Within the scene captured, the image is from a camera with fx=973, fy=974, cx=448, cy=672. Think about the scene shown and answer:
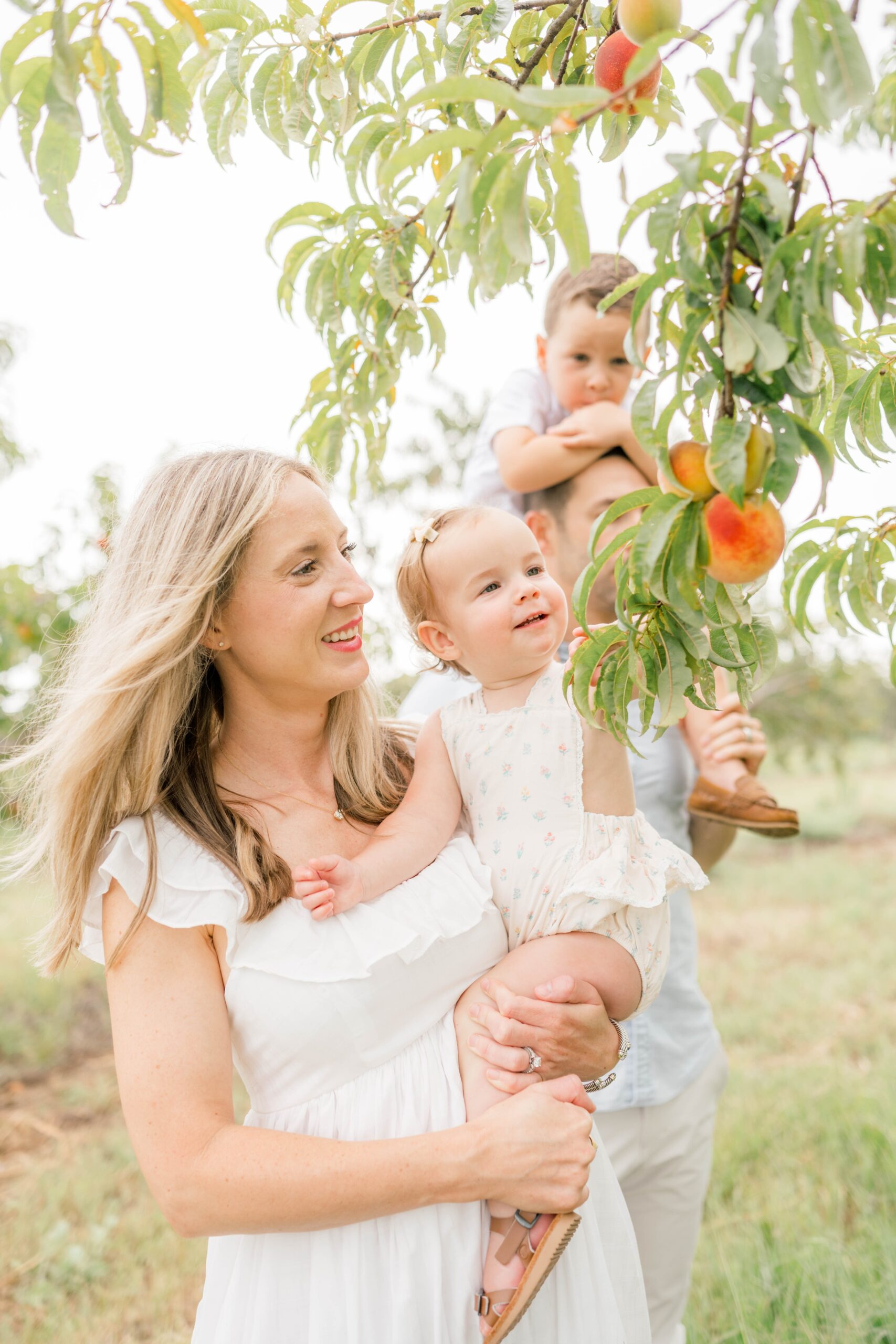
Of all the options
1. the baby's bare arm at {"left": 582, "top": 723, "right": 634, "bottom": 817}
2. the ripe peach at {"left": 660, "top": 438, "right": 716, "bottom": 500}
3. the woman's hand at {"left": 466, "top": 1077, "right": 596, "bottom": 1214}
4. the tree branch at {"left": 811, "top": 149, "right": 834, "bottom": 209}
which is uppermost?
the tree branch at {"left": 811, "top": 149, "right": 834, "bottom": 209}

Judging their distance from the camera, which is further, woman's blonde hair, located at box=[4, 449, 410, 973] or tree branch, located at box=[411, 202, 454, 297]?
woman's blonde hair, located at box=[4, 449, 410, 973]

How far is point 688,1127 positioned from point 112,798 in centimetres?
151

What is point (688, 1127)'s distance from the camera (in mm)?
2223

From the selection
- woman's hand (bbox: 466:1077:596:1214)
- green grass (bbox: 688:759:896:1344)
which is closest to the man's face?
woman's hand (bbox: 466:1077:596:1214)

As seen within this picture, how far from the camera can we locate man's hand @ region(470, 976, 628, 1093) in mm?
1464

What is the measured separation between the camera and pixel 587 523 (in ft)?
7.87

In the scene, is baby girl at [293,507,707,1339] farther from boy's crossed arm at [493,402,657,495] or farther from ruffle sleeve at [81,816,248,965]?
boy's crossed arm at [493,402,657,495]

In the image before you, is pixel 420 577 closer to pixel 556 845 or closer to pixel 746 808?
pixel 556 845

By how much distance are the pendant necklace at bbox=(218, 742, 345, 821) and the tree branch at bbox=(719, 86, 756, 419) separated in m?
1.11

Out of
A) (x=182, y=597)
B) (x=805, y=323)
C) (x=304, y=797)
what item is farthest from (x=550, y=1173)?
(x=805, y=323)

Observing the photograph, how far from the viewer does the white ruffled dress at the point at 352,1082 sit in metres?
1.40

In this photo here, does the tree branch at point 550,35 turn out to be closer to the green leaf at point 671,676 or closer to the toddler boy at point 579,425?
the green leaf at point 671,676

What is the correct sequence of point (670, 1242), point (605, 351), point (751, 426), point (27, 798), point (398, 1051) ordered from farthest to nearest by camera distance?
1. point (605, 351)
2. point (670, 1242)
3. point (27, 798)
4. point (398, 1051)
5. point (751, 426)

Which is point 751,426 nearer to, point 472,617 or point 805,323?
point 805,323
